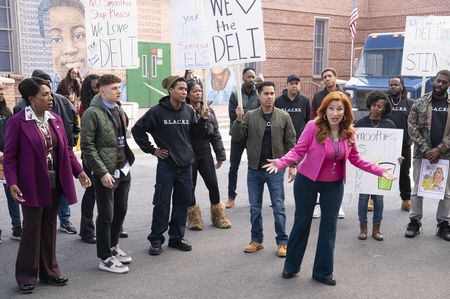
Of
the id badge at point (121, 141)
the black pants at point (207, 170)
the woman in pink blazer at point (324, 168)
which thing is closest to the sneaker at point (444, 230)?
the woman in pink blazer at point (324, 168)

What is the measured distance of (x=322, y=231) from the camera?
4477 millimetres

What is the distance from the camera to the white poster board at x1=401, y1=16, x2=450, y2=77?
269 inches

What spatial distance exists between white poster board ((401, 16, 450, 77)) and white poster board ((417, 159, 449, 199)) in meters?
1.58

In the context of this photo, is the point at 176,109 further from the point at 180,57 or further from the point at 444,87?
the point at 444,87

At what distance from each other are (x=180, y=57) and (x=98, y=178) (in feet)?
7.00

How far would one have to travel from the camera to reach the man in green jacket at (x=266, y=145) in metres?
5.14

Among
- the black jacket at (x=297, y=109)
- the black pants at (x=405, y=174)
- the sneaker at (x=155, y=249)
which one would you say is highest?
the black jacket at (x=297, y=109)

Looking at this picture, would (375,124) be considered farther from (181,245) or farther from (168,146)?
(181,245)

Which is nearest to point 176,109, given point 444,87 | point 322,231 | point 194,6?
point 194,6

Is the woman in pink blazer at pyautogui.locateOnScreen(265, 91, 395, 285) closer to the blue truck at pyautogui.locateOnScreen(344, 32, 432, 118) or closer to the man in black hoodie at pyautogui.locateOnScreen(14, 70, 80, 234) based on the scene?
the man in black hoodie at pyautogui.locateOnScreen(14, 70, 80, 234)

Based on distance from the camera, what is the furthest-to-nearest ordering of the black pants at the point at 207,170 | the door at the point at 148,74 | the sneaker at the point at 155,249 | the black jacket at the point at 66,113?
the door at the point at 148,74, the black pants at the point at 207,170, the black jacket at the point at 66,113, the sneaker at the point at 155,249

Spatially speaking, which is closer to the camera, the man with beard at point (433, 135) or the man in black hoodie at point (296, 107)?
the man with beard at point (433, 135)

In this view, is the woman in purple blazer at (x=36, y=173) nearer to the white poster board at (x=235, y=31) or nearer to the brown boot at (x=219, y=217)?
the white poster board at (x=235, y=31)

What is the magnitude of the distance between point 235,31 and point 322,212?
2300 millimetres
